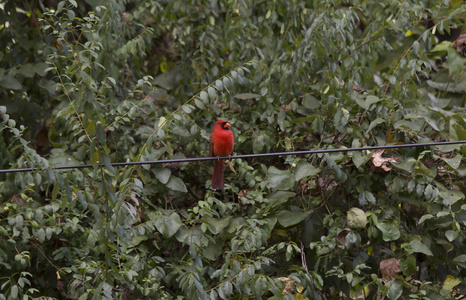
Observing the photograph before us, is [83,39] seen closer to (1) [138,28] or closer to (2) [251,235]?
(1) [138,28]

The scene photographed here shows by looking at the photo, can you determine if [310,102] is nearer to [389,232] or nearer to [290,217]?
[290,217]

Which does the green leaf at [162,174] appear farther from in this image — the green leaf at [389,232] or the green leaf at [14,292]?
the green leaf at [389,232]

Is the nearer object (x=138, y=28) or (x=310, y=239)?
(x=310, y=239)

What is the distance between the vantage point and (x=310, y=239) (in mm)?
4969

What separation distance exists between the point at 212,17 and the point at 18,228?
2.51 m

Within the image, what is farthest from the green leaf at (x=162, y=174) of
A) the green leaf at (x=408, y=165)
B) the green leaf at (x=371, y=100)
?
the green leaf at (x=408, y=165)

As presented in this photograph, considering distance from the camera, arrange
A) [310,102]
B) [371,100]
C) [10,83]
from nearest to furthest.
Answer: [371,100], [310,102], [10,83]

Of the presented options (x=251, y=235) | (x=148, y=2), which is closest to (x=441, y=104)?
(x=251, y=235)

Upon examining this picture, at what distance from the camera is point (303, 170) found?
4723 millimetres

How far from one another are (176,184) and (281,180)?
2.67 feet

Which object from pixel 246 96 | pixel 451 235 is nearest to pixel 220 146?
pixel 246 96

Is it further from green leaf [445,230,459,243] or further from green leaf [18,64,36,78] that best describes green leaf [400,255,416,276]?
green leaf [18,64,36,78]

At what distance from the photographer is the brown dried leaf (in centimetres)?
462

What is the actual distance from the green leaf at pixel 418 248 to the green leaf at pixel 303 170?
2.72ft
